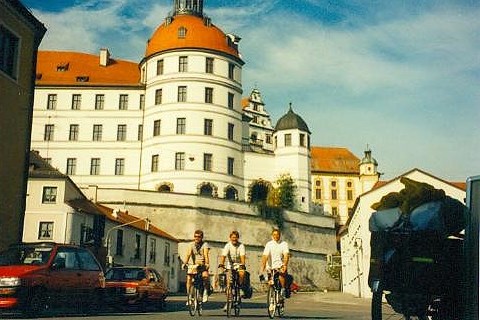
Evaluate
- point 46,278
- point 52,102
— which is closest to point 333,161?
point 52,102

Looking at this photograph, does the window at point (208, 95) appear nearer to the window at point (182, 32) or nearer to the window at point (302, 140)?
the window at point (182, 32)

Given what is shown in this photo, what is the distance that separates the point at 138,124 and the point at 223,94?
1104cm

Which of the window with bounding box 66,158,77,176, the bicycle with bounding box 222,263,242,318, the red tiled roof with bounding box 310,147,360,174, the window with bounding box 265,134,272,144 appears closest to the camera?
the bicycle with bounding box 222,263,242,318

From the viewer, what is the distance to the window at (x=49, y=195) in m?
42.5

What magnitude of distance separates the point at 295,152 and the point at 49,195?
3754 cm

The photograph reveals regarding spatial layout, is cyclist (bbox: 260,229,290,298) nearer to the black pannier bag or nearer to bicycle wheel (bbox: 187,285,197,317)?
bicycle wheel (bbox: 187,285,197,317)

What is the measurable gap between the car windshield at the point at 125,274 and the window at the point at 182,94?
1978 inches

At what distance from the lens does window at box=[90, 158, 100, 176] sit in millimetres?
70062

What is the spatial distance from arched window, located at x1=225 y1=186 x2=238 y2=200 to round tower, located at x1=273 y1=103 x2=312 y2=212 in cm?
775

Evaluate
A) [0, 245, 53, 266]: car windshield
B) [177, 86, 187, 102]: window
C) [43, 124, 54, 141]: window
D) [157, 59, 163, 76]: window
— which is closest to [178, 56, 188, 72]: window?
[177, 86, 187, 102]: window

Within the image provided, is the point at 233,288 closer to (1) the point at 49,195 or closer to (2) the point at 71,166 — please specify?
(1) the point at 49,195

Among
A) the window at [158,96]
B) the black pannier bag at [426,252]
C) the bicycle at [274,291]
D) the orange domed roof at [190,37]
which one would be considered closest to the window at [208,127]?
the window at [158,96]

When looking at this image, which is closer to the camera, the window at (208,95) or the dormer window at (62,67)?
the window at (208,95)

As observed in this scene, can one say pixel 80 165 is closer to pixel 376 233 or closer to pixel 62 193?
pixel 62 193
